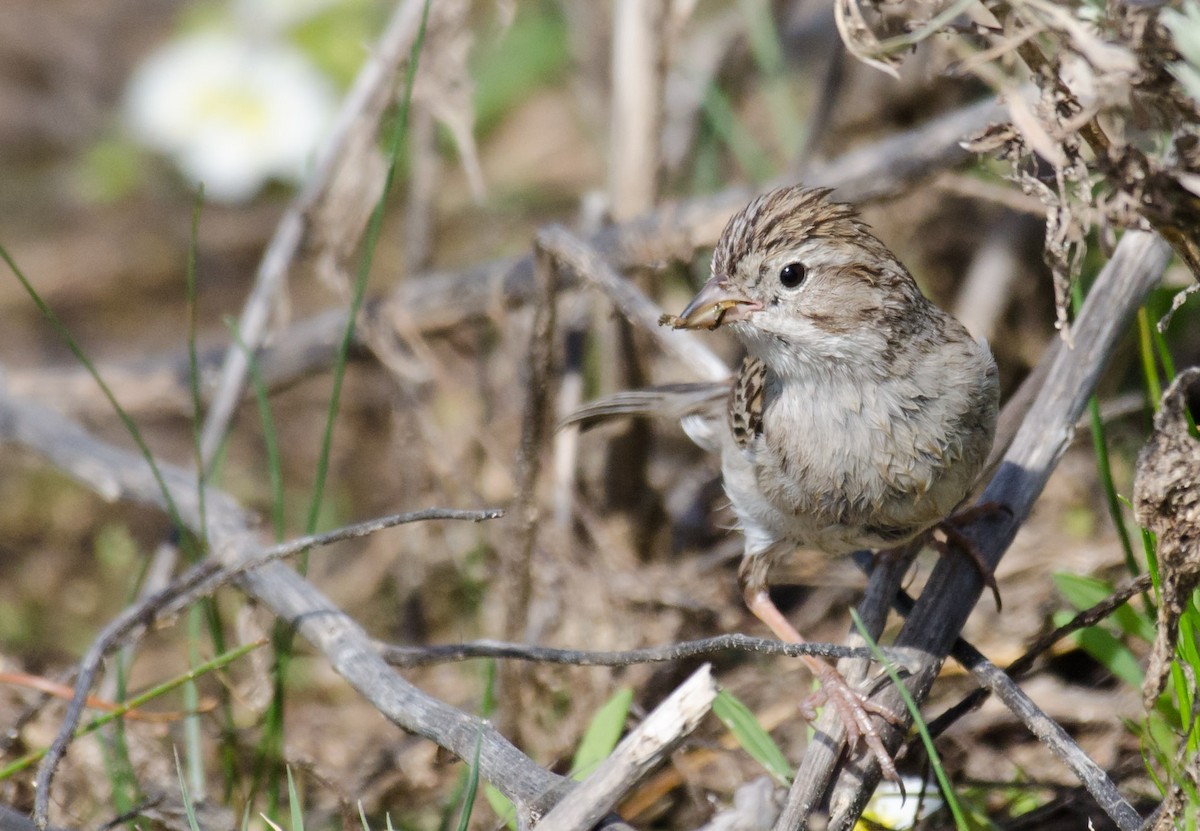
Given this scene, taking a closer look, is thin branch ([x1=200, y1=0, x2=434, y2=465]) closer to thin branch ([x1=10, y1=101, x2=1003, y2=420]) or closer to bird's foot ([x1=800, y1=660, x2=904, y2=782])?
thin branch ([x1=10, y1=101, x2=1003, y2=420])

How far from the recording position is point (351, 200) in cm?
395

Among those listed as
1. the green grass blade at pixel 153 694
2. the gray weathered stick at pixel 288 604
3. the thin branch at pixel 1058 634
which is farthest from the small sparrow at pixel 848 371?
the green grass blade at pixel 153 694

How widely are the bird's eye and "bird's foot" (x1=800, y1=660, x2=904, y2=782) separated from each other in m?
0.82

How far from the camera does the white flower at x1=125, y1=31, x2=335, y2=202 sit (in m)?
5.80

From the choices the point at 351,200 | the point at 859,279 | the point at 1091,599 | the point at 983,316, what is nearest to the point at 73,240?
the point at 351,200

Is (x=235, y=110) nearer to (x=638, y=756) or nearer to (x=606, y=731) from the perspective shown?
(x=606, y=731)

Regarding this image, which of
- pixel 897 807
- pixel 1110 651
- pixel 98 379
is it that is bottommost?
pixel 897 807

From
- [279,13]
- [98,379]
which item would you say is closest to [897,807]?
[98,379]

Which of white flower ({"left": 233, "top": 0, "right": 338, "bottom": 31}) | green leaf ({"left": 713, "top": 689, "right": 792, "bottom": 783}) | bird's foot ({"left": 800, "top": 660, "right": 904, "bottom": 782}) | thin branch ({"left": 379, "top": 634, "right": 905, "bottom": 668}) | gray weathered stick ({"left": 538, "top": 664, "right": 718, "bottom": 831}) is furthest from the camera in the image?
white flower ({"left": 233, "top": 0, "right": 338, "bottom": 31})

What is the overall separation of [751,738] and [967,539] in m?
0.63

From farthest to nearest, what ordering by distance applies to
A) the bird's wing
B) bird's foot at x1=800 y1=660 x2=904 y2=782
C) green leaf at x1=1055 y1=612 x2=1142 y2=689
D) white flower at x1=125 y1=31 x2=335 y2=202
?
white flower at x1=125 y1=31 x2=335 y2=202
the bird's wing
green leaf at x1=1055 y1=612 x2=1142 y2=689
bird's foot at x1=800 y1=660 x2=904 y2=782

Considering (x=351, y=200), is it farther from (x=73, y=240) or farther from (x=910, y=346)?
(x=73, y=240)

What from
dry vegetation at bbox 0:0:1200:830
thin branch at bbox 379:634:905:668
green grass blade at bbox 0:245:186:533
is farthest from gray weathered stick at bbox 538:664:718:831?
green grass blade at bbox 0:245:186:533

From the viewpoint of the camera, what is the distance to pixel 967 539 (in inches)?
109
